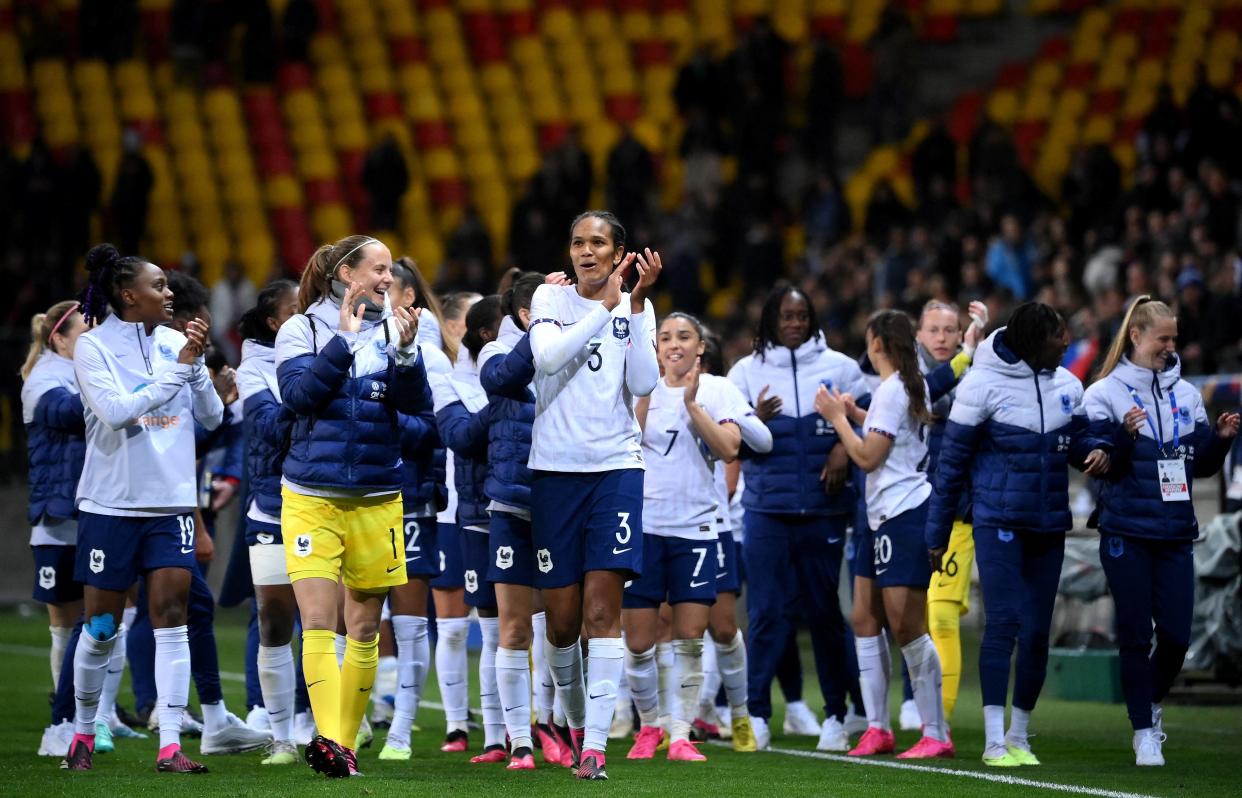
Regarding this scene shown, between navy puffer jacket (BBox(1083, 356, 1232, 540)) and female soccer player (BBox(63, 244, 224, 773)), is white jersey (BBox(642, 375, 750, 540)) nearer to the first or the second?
navy puffer jacket (BBox(1083, 356, 1232, 540))

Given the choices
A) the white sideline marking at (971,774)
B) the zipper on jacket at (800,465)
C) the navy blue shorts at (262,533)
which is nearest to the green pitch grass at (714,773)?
the white sideline marking at (971,774)

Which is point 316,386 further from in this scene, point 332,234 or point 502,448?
point 332,234

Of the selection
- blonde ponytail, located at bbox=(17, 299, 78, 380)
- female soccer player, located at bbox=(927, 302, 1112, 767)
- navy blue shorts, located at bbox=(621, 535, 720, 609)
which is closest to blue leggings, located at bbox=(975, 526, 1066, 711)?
female soccer player, located at bbox=(927, 302, 1112, 767)

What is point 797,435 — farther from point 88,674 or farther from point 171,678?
point 88,674

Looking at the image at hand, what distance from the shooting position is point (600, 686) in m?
6.82

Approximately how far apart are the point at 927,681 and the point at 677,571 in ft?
3.97

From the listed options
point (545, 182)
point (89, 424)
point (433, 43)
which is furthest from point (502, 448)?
point (433, 43)

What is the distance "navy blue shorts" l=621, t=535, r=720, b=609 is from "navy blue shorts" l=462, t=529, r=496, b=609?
2.01ft

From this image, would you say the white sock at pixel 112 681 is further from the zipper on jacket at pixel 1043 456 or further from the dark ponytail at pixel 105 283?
the zipper on jacket at pixel 1043 456

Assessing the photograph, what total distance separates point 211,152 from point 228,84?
1107 mm

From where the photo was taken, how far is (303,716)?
852 cm

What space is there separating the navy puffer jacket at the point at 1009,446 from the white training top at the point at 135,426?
3.17m

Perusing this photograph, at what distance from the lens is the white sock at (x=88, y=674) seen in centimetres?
721

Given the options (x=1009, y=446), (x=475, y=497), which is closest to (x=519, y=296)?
(x=475, y=497)
